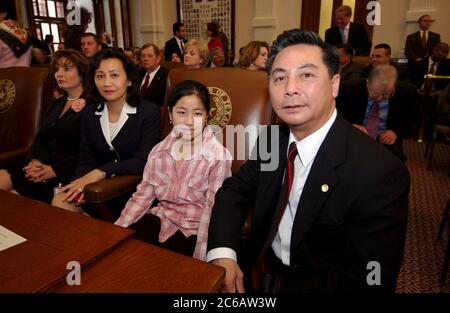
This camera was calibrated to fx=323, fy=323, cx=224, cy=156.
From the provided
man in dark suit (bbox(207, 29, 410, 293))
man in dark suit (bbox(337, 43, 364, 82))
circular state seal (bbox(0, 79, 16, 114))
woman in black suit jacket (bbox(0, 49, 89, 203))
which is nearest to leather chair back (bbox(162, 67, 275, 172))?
man in dark suit (bbox(207, 29, 410, 293))

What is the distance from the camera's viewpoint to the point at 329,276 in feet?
3.09

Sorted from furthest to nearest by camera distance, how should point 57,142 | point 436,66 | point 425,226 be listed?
point 436,66
point 425,226
point 57,142

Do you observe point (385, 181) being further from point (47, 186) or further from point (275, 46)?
point (47, 186)

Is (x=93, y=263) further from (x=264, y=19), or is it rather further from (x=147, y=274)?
(x=264, y=19)

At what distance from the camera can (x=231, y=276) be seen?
1.05 m

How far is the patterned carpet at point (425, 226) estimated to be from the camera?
1.82 m

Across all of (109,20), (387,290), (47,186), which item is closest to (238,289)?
(387,290)

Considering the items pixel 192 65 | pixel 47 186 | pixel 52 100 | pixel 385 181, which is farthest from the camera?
pixel 192 65

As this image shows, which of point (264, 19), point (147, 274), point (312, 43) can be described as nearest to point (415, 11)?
point (264, 19)

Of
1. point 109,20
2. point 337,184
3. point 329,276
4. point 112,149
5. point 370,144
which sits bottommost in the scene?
point 329,276

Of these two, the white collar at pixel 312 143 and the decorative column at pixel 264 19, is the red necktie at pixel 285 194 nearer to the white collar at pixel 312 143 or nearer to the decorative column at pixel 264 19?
the white collar at pixel 312 143

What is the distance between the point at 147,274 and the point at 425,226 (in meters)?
2.37

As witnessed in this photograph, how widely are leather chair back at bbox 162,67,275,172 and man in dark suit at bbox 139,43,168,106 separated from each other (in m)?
1.97
